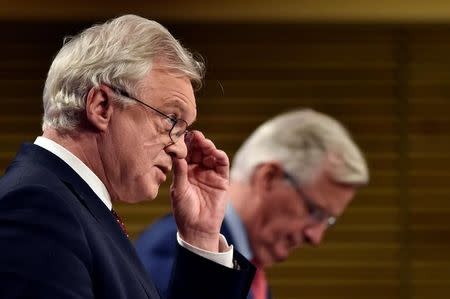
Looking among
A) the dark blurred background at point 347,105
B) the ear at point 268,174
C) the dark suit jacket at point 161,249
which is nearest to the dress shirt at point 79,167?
the dark suit jacket at point 161,249

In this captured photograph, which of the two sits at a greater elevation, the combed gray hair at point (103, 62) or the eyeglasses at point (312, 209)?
the combed gray hair at point (103, 62)

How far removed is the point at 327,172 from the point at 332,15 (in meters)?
2.24

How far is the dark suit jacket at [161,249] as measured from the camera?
360cm

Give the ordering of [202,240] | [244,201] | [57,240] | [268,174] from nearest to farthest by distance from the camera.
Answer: [57,240]
[202,240]
[244,201]
[268,174]

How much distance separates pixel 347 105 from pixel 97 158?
451 centimetres

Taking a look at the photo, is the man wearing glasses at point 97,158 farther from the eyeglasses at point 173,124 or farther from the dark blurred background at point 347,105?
the dark blurred background at point 347,105

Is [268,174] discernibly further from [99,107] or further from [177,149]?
[99,107]

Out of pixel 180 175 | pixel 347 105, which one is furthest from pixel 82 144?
pixel 347 105

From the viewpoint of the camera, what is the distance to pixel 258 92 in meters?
6.77

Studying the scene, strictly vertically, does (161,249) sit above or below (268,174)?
above

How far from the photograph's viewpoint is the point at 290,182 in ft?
14.5

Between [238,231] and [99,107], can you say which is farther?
[238,231]

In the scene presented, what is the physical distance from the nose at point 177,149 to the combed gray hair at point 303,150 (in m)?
1.76

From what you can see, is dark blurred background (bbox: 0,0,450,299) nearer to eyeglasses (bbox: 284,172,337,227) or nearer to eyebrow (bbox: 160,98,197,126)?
eyeglasses (bbox: 284,172,337,227)
